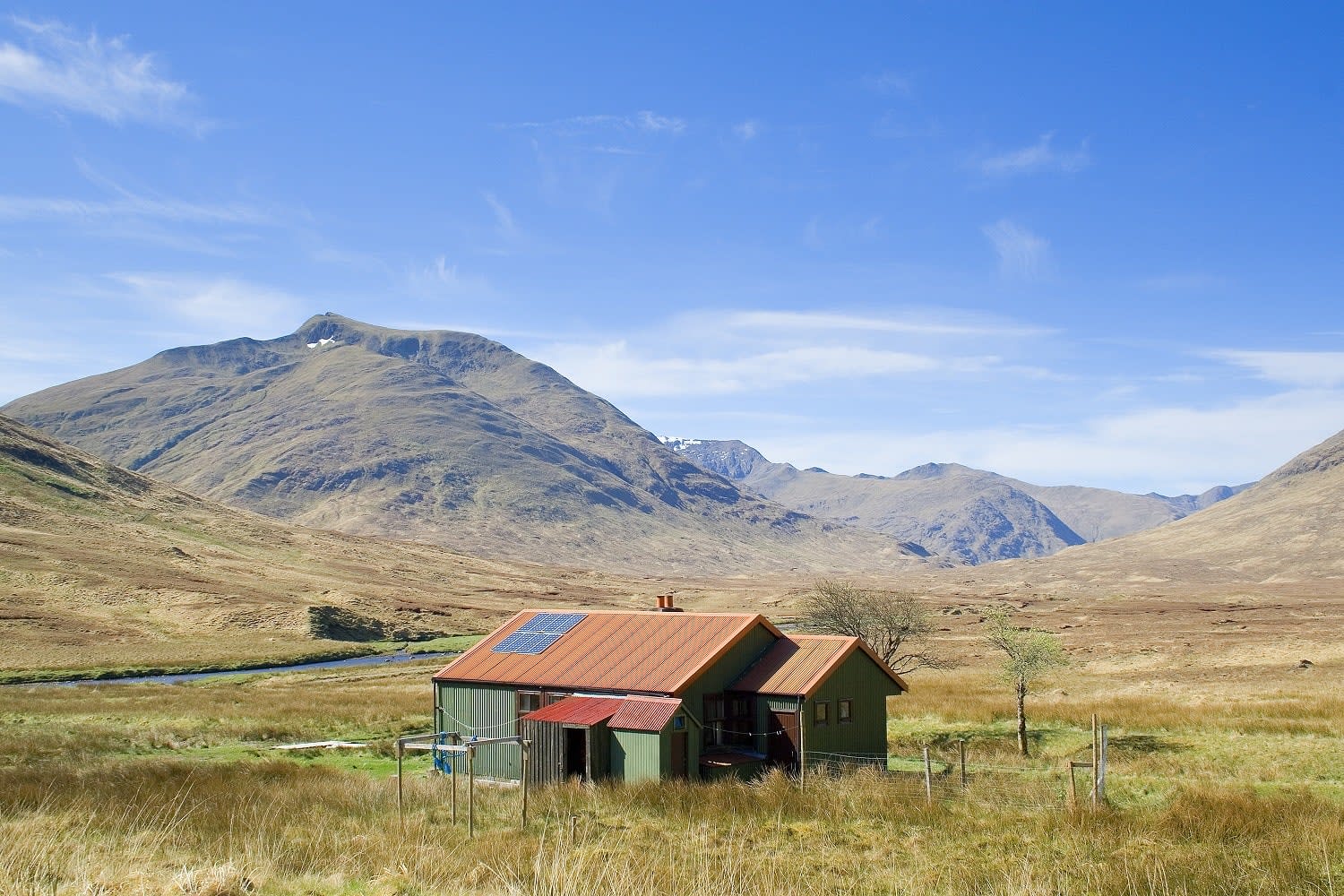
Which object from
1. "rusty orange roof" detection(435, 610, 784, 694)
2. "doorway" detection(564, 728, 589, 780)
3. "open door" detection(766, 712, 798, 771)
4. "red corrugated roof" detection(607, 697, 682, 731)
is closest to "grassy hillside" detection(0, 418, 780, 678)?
"rusty orange roof" detection(435, 610, 784, 694)

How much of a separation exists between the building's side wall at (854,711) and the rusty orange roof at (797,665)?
15.5 inches

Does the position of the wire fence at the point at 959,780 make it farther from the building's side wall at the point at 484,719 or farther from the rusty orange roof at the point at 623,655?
the building's side wall at the point at 484,719

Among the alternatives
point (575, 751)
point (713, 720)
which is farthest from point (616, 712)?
point (713, 720)

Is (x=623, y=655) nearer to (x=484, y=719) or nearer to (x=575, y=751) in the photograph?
(x=575, y=751)

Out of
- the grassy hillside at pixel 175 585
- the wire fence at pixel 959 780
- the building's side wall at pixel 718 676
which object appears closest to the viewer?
the wire fence at pixel 959 780

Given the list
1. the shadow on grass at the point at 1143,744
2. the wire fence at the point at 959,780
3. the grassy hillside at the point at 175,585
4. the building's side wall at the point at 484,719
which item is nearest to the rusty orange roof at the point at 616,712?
the building's side wall at the point at 484,719

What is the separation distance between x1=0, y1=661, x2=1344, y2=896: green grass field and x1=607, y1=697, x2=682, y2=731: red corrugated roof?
119 inches

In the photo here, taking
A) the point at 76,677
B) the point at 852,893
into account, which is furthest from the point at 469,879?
the point at 76,677

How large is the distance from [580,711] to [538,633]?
6.29 metres

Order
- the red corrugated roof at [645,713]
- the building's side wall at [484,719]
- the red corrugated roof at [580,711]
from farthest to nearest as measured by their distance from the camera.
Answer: the building's side wall at [484,719]
the red corrugated roof at [580,711]
the red corrugated roof at [645,713]

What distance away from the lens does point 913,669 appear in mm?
62469

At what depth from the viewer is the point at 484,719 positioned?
31766mm

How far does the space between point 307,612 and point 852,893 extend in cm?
10457

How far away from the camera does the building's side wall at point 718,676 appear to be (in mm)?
28062
